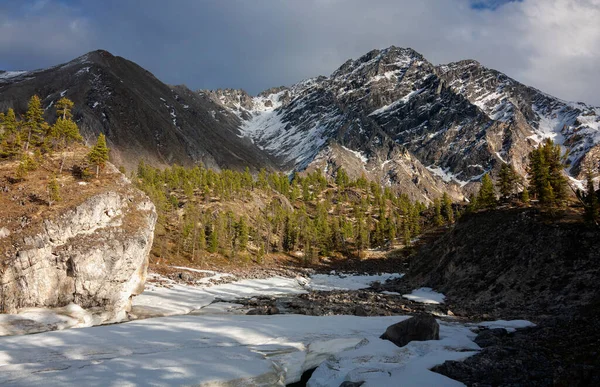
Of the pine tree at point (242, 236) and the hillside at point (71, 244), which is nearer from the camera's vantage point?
the hillside at point (71, 244)

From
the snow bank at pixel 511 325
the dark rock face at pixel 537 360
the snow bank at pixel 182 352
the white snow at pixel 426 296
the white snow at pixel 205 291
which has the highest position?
the dark rock face at pixel 537 360

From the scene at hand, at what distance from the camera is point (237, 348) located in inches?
689

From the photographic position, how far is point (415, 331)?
60.0 feet

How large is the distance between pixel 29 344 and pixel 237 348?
1180 centimetres

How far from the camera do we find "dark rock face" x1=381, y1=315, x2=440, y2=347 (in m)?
18.2

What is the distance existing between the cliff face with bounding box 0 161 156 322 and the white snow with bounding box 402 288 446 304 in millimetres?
32449

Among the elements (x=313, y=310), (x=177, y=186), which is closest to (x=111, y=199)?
(x=313, y=310)

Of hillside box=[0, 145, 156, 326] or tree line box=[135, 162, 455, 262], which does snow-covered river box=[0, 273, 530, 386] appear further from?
tree line box=[135, 162, 455, 262]

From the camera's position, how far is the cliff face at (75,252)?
27859 millimetres

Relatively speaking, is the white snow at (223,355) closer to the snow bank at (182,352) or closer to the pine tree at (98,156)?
the snow bank at (182,352)

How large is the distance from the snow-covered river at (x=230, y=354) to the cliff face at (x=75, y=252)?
376 inches

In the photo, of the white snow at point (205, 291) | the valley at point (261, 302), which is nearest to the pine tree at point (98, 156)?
the valley at point (261, 302)

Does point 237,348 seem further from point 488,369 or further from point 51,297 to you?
point 51,297

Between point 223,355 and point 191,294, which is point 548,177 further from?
point 191,294
